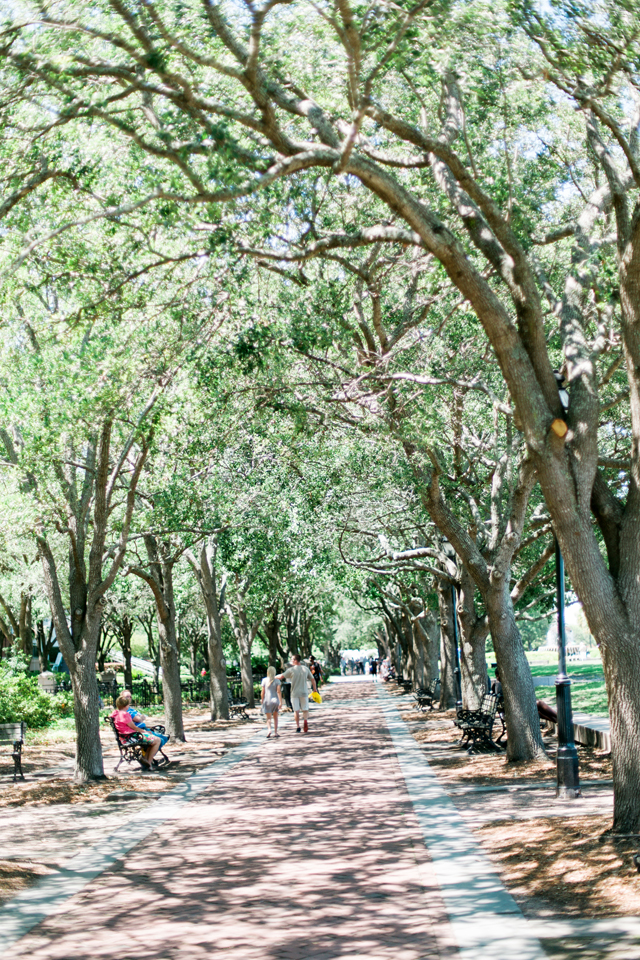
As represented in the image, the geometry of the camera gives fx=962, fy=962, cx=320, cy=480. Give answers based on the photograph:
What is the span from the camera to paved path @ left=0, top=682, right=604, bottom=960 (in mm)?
6406

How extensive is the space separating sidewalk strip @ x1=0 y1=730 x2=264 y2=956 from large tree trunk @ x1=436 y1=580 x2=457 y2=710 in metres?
12.0

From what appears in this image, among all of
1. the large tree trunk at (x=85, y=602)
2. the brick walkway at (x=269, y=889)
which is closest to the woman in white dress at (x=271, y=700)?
the large tree trunk at (x=85, y=602)

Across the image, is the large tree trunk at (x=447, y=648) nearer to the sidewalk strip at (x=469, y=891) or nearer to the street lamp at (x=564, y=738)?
the sidewalk strip at (x=469, y=891)

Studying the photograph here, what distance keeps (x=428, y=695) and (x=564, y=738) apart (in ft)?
71.0

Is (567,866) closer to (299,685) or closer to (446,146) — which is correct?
(446,146)

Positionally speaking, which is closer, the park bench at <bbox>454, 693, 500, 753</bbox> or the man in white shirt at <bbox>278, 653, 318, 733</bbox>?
the park bench at <bbox>454, 693, 500, 753</bbox>

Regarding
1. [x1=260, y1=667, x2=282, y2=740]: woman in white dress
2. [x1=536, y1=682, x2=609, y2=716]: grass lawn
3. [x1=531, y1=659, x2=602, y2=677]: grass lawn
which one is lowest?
[x1=531, y1=659, x2=602, y2=677]: grass lawn

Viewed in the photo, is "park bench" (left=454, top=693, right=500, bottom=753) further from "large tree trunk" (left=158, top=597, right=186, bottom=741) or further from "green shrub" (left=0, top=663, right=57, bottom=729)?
"green shrub" (left=0, top=663, right=57, bottom=729)

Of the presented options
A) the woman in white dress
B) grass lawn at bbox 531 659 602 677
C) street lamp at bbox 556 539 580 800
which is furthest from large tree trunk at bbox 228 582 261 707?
street lamp at bbox 556 539 580 800

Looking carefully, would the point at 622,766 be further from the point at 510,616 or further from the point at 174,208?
the point at 510,616

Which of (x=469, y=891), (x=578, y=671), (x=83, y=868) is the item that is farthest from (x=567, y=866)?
(x=578, y=671)

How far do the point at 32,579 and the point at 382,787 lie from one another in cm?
2248

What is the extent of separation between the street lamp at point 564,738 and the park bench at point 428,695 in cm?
1643

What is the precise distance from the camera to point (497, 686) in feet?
70.0
